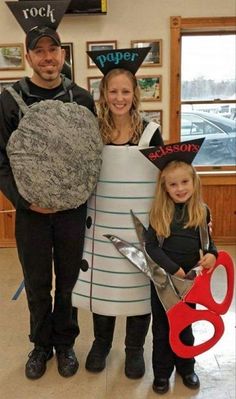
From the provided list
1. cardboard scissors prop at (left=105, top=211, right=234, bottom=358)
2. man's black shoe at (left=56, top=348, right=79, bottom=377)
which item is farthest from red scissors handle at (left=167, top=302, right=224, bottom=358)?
man's black shoe at (left=56, top=348, right=79, bottom=377)

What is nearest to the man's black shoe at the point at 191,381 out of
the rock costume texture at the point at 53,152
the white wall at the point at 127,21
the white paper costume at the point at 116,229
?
the white paper costume at the point at 116,229

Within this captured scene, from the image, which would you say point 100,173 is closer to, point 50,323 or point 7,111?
point 7,111

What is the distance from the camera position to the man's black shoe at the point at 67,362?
1.82m

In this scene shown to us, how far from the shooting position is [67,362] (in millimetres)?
1833

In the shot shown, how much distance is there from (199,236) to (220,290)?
1278 millimetres

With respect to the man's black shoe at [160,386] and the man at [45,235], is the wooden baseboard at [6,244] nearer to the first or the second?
the man at [45,235]

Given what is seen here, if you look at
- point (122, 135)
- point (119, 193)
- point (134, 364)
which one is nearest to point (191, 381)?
point (134, 364)

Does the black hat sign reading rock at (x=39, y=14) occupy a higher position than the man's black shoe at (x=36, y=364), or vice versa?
the black hat sign reading rock at (x=39, y=14)

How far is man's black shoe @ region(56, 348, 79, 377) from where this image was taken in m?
1.82

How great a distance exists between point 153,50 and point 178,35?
0.73 ft

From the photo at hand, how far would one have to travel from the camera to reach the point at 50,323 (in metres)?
1.82

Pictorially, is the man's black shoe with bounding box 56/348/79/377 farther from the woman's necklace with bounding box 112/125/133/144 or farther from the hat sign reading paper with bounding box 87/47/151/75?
the hat sign reading paper with bounding box 87/47/151/75

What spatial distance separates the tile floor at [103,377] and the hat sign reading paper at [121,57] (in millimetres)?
1311

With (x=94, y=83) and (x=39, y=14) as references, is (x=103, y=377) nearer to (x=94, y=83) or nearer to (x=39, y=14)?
(x=39, y=14)
